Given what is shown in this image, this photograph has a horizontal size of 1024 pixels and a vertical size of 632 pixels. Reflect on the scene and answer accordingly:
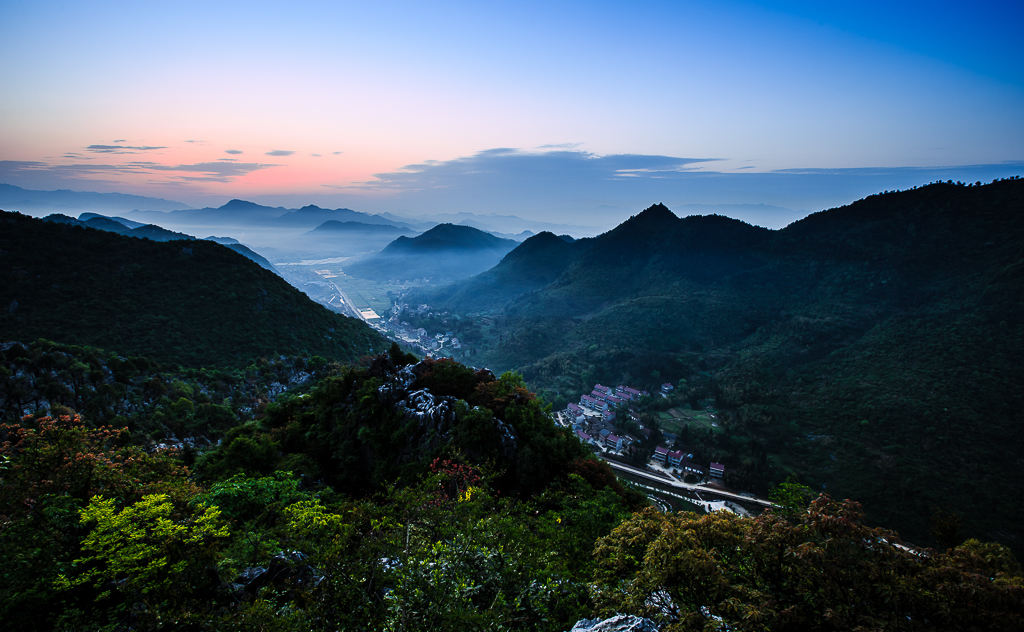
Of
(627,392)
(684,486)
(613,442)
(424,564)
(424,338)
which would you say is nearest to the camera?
(424,564)

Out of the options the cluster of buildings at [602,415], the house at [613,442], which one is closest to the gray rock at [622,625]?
the cluster of buildings at [602,415]

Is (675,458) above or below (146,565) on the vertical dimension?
below

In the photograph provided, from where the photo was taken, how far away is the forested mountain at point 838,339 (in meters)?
46.8

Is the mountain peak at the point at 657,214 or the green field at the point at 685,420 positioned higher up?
the mountain peak at the point at 657,214

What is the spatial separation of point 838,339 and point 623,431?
175ft

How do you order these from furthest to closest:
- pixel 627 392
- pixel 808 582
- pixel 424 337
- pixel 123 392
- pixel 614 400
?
pixel 424 337, pixel 627 392, pixel 614 400, pixel 123 392, pixel 808 582

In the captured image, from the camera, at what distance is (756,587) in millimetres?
7930

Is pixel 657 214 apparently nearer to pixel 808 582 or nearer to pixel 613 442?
pixel 613 442

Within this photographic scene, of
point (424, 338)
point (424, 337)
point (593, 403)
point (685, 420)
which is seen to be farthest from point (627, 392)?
point (424, 337)

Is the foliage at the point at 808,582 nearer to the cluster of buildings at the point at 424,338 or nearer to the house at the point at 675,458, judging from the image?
the house at the point at 675,458

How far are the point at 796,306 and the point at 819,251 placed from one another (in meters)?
26.8

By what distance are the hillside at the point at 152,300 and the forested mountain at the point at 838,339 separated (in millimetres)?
55115

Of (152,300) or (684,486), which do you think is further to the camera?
(684,486)

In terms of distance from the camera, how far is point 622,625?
23.0ft
